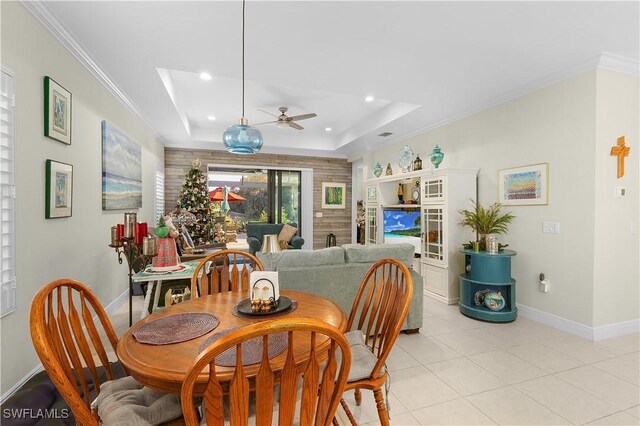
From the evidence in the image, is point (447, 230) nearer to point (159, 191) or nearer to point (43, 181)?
point (43, 181)

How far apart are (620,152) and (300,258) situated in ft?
10.9

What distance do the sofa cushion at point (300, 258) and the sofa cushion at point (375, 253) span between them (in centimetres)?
9

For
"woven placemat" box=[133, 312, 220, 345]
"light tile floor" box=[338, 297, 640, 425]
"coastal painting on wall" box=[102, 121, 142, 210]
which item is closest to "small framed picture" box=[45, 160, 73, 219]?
"coastal painting on wall" box=[102, 121, 142, 210]

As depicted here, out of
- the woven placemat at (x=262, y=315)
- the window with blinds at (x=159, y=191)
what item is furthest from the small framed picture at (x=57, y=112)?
the window with blinds at (x=159, y=191)

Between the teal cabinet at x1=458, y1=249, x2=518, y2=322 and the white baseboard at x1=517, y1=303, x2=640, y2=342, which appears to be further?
the teal cabinet at x1=458, y1=249, x2=518, y2=322

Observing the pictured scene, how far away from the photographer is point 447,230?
13.9 ft

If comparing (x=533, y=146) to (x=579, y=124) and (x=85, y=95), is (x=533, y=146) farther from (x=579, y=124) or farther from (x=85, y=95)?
(x=85, y=95)

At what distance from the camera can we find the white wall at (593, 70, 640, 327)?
3070 mm

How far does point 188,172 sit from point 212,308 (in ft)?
19.2

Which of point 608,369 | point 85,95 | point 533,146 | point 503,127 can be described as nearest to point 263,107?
point 85,95

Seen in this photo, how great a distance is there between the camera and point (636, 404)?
206cm

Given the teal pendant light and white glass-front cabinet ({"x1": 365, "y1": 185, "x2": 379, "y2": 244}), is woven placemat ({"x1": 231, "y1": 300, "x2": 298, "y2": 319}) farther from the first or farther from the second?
white glass-front cabinet ({"x1": 365, "y1": 185, "x2": 379, "y2": 244})

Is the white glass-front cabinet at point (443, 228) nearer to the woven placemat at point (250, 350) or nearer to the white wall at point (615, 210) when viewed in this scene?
the white wall at point (615, 210)

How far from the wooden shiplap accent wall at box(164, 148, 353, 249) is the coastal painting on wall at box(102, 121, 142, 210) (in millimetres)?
2070
